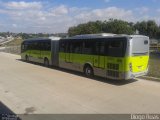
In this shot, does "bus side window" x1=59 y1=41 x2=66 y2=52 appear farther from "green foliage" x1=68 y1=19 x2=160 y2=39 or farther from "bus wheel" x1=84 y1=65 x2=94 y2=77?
"green foliage" x1=68 y1=19 x2=160 y2=39

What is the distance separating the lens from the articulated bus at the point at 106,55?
38.7ft

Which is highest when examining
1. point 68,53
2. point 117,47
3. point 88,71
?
point 117,47

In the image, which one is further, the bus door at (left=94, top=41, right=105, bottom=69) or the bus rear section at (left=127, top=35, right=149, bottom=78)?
the bus door at (left=94, top=41, right=105, bottom=69)

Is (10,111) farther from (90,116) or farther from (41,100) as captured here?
(90,116)

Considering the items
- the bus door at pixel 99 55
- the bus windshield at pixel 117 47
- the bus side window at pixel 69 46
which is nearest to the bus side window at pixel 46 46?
the bus side window at pixel 69 46

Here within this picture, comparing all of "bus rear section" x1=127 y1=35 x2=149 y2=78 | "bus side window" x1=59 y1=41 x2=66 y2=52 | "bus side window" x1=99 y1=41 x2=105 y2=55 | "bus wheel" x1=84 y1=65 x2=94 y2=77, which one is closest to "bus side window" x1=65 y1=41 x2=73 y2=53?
"bus side window" x1=59 y1=41 x2=66 y2=52

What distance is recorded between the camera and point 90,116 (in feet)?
24.1

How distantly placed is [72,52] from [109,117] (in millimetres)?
9299

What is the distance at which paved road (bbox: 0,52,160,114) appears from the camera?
8.12 meters

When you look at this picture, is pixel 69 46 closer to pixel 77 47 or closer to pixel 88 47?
pixel 77 47

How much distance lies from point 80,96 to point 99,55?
4260mm

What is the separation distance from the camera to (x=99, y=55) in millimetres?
13453

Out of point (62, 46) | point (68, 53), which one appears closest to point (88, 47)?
point (68, 53)

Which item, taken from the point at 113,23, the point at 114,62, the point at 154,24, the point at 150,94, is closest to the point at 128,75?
the point at 114,62
